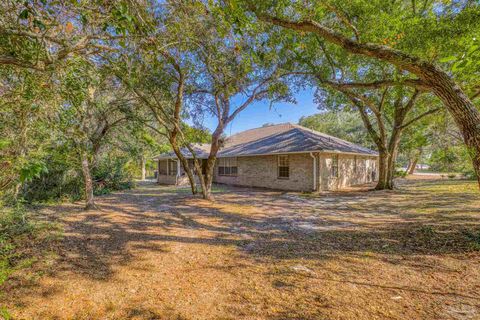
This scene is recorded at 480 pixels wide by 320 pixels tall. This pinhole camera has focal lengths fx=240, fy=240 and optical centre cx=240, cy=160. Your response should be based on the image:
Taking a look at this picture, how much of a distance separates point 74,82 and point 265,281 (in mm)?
4833

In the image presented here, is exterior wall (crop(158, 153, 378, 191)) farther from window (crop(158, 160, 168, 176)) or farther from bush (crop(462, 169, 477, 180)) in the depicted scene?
bush (crop(462, 169, 477, 180))

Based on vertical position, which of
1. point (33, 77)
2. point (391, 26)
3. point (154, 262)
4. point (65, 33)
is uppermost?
point (391, 26)

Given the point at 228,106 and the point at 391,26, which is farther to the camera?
the point at 228,106

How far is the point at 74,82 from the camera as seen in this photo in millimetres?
4496

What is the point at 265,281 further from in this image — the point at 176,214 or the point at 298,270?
the point at 176,214

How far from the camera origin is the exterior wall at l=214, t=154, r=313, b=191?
14383 millimetres

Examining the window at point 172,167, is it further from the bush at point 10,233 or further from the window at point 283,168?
the bush at point 10,233

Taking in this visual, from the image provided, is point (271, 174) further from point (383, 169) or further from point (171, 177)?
point (171, 177)

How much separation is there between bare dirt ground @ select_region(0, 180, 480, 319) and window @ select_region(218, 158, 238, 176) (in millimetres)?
12425

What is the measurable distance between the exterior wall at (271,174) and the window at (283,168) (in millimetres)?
212

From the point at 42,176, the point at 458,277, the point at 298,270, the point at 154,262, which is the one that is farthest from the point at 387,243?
the point at 42,176

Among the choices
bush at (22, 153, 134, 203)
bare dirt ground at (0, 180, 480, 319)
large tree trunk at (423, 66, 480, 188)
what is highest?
large tree trunk at (423, 66, 480, 188)

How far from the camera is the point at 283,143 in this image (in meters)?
16.0

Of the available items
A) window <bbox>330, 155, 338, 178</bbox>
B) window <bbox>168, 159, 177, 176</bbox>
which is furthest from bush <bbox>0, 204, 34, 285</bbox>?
window <bbox>168, 159, 177, 176</bbox>
